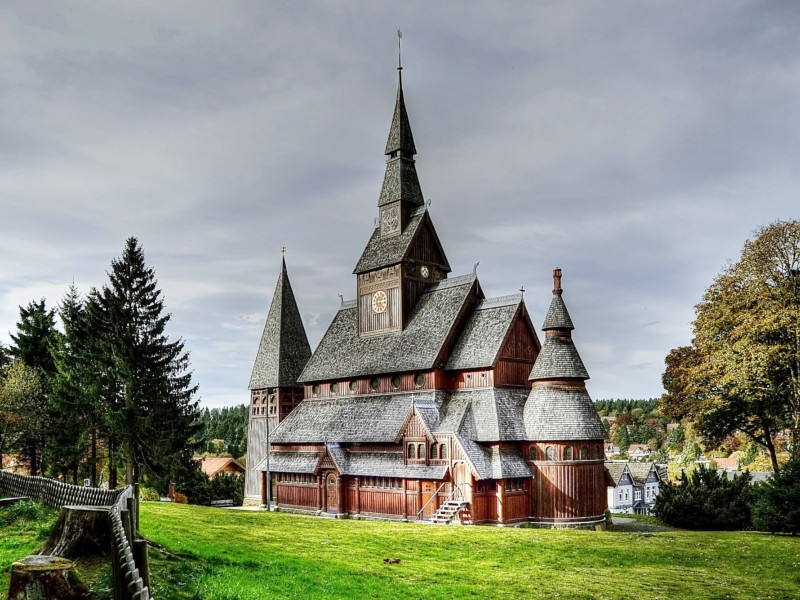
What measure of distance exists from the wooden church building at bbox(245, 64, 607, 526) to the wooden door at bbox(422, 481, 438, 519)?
0.07 metres

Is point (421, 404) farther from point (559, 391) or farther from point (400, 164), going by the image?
point (400, 164)

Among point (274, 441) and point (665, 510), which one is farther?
point (274, 441)

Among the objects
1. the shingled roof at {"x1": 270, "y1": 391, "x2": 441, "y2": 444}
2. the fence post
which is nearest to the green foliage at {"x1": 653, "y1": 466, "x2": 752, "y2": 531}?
the shingled roof at {"x1": 270, "y1": 391, "x2": 441, "y2": 444}

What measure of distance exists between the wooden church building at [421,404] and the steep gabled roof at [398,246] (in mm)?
103

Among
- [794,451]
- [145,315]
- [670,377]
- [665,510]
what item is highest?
[145,315]

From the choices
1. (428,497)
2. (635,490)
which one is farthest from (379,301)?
(635,490)

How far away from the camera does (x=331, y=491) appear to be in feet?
141

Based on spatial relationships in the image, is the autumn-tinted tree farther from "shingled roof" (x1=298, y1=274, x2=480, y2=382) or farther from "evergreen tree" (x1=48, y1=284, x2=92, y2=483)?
"evergreen tree" (x1=48, y1=284, x2=92, y2=483)

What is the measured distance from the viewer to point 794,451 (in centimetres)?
3759

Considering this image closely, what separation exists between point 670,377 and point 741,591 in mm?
29898

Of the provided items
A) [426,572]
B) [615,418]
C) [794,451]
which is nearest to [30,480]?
[426,572]

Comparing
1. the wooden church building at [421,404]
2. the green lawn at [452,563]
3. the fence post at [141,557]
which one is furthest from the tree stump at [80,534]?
the wooden church building at [421,404]

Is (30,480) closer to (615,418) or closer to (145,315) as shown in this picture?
(145,315)

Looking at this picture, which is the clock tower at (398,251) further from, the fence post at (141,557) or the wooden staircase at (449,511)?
the fence post at (141,557)
